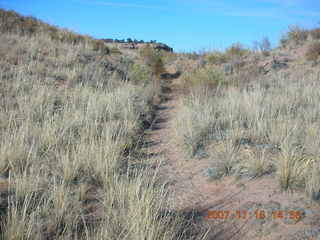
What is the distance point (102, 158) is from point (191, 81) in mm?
7234

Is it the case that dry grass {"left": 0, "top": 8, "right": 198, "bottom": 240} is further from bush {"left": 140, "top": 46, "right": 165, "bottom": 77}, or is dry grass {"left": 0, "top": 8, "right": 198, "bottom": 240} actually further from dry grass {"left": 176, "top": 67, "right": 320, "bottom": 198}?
bush {"left": 140, "top": 46, "right": 165, "bottom": 77}

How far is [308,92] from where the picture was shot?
22.5 feet

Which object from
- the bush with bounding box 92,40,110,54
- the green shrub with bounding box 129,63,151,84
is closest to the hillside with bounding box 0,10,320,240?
the green shrub with bounding box 129,63,151,84

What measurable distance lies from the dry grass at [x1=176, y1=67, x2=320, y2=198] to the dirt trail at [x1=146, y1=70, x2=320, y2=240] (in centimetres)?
19

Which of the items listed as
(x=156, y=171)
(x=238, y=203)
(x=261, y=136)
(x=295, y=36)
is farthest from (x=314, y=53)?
(x=156, y=171)

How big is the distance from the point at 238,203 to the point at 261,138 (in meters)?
1.80

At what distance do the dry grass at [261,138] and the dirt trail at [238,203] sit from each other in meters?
0.19

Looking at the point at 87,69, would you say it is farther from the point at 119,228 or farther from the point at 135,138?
the point at 119,228

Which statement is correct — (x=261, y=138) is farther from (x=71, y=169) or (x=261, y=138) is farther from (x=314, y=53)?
(x=314, y=53)

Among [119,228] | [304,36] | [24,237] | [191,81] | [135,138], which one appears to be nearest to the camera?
[24,237]

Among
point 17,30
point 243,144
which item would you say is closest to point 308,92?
point 243,144

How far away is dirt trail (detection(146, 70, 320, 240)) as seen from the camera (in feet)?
8.63

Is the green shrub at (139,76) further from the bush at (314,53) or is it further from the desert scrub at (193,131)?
the bush at (314,53)

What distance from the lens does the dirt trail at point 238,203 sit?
2.63 metres
